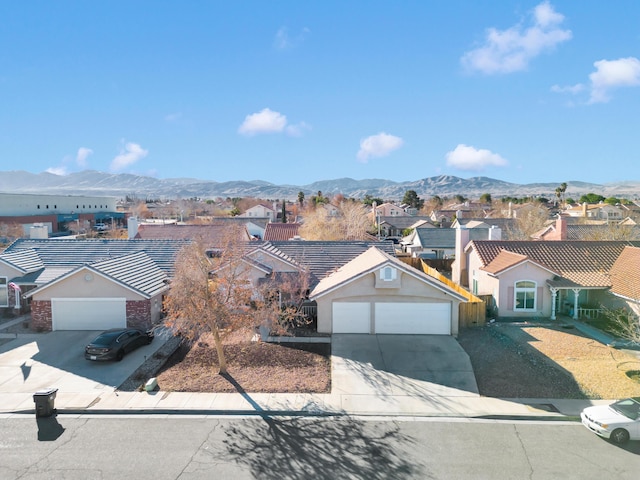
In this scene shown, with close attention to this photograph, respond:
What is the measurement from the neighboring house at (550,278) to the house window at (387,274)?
7918mm

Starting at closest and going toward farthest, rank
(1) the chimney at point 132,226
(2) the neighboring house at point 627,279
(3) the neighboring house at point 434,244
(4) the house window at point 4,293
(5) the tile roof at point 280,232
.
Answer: (2) the neighboring house at point 627,279
(4) the house window at point 4,293
(1) the chimney at point 132,226
(3) the neighboring house at point 434,244
(5) the tile roof at point 280,232

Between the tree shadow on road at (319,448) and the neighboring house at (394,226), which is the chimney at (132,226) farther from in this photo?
the neighboring house at (394,226)

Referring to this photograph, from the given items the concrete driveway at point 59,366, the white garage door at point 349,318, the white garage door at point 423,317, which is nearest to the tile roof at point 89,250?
the concrete driveway at point 59,366

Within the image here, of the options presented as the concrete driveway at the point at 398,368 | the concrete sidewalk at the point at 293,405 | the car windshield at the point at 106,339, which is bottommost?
the concrete sidewalk at the point at 293,405

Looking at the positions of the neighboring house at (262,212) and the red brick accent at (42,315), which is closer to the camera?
the red brick accent at (42,315)

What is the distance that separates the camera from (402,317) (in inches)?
845

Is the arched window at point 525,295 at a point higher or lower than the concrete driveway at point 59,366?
higher

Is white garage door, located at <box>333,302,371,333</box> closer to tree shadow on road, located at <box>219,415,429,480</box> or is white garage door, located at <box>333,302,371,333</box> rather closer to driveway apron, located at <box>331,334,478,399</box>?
driveway apron, located at <box>331,334,478,399</box>

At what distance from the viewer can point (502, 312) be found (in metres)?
25.0

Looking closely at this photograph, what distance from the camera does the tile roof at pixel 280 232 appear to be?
4916cm

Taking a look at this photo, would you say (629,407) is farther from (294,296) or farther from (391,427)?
(294,296)

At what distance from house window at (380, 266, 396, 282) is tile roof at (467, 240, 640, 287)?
957cm

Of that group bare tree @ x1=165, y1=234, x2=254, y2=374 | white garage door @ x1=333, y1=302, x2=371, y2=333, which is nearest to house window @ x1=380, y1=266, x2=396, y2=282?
white garage door @ x1=333, y1=302, x2=371, y2=333

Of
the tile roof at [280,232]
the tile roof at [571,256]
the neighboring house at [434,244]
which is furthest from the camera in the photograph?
the tile roof at [280,232]
